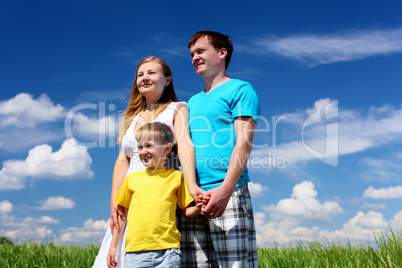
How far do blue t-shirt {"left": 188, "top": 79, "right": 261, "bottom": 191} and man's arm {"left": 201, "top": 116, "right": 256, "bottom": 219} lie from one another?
4.6 inches

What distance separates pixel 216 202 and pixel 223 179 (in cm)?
22

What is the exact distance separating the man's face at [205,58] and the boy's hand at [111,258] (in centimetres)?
166

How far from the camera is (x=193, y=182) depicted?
2775 mm

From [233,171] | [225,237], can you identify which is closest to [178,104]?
[233,171]

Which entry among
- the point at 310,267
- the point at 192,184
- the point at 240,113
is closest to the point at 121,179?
the point at 192,184

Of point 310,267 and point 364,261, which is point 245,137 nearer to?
point 310,267

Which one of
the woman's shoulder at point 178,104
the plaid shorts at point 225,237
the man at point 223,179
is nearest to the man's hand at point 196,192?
the man at point 223,179

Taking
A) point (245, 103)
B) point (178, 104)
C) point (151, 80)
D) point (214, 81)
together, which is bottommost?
point (245, 103)

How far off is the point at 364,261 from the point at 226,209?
271 centimetres

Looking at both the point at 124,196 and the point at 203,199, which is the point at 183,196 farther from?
the point at 124,196

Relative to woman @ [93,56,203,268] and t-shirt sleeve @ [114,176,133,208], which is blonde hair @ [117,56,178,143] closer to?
woman @ [93,56,203,268]

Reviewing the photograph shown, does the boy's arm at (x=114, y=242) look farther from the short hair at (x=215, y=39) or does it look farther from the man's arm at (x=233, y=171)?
the short hair at (x=215, y=39)

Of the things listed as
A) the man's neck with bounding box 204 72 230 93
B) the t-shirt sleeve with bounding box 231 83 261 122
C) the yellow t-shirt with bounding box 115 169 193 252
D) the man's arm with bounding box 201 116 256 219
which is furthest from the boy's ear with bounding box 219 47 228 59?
the yellow t-shirt with bounding box 115 169 193 252

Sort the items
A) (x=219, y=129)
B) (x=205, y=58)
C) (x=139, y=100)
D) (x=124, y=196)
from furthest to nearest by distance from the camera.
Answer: (x=139, y=100) → (x=205, y=58) → (x=124, y=196) → (x=219, y=129)
